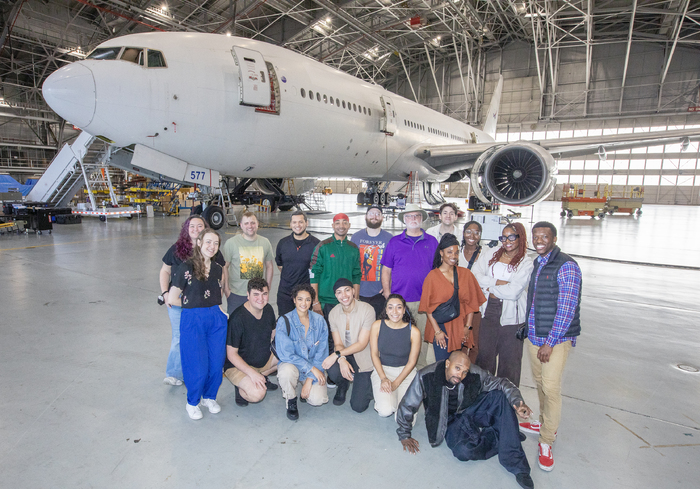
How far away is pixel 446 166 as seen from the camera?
14.7 metres

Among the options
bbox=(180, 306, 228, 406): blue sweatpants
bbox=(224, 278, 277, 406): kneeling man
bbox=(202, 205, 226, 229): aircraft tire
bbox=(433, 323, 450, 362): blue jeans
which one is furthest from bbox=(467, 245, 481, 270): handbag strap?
bbox=(202, 205, 226, 229): aircraft tire

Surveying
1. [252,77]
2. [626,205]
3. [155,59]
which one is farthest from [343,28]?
[155,59]

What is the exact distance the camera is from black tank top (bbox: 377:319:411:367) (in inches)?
116

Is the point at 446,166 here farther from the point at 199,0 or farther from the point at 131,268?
the point at 199,0

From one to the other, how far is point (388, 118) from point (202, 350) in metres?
10.2

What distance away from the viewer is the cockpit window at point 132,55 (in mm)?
6797

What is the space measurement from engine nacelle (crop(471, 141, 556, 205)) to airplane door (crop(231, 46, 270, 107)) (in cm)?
531

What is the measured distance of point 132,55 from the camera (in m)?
6.84

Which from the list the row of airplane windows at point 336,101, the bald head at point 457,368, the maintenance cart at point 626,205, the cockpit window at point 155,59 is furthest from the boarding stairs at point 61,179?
the maintenance cart at point 626,205

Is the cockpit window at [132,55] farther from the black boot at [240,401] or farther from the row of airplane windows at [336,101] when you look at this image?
the black boot at [240,401]

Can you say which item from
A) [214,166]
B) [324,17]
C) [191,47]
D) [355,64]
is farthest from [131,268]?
[355,64]

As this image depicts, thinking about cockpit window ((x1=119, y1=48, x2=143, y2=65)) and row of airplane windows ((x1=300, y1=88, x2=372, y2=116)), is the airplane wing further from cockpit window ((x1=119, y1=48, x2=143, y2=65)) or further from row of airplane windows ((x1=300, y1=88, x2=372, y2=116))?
cockpit window ((x1=119, y1=48, x2=143, y2=65))

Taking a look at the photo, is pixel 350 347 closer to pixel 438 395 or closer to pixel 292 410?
pixel 292 410

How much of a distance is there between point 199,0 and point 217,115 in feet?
60.1
